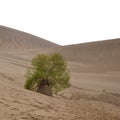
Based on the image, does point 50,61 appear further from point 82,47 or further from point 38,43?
point 38,43

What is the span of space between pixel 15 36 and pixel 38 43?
8.70 metres

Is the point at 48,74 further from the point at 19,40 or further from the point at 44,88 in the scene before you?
the point at 19,40

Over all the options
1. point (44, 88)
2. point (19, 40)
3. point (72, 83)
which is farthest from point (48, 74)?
point (19, 40)

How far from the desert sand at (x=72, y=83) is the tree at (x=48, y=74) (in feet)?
2.89

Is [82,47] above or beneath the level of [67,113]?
above

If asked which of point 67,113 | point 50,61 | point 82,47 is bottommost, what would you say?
point 67,113

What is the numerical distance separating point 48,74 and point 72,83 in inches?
603

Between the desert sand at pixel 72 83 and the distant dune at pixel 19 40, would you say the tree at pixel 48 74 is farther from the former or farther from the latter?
the distant dune at pixel 19 40

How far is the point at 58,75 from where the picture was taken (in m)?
22.2

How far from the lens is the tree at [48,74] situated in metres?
21.8

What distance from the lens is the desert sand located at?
12.9 metres

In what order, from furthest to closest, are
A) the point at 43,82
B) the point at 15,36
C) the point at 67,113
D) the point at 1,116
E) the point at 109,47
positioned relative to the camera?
the point at 15,36 → the point at 109,47 → the point at 43,82 → the point at 67,113 → the point at 1,116

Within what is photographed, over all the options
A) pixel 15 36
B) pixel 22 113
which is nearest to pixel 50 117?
pixel 22 113

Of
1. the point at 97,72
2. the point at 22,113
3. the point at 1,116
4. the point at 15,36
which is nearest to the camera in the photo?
the point at 1,116
